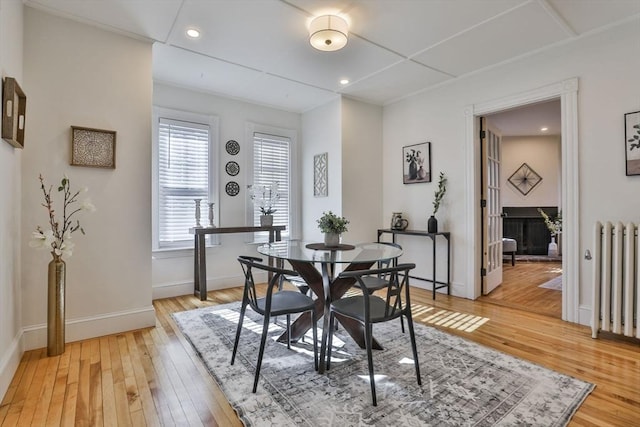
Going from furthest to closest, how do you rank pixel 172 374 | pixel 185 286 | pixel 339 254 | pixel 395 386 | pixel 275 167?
1. pixel 275 167
2. pixel 185 286
3. pixel 339 254
4. pixel 172 374
5. pixel 395 386

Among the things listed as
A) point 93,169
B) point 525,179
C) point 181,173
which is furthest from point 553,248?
point 93,169

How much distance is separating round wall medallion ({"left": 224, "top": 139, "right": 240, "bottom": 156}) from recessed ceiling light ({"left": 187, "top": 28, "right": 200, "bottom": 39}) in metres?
1.66

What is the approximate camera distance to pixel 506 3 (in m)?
2.44

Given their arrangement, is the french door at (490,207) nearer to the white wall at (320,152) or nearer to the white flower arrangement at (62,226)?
the white wall at (320,152)

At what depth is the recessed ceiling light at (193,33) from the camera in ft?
9.23

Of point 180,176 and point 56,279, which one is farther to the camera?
point 180,176

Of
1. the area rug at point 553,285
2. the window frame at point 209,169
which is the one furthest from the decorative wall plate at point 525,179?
the window frame at point 209,169

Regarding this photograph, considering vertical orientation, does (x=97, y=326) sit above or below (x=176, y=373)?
above

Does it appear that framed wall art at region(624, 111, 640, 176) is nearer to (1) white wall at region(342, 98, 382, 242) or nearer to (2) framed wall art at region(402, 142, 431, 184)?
(2) framed wall art at region(402, 142, 431, 184)

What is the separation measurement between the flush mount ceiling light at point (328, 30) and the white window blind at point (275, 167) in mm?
2277

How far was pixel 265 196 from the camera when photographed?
4.64 m

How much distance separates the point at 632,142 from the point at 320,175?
3342 mm

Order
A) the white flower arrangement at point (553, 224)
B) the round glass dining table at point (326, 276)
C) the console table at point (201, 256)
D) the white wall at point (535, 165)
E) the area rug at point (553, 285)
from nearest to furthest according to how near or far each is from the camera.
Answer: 1. the round glass dining table at point (326, 276)
2. the console table at point (201, 256)
3. the area rug at point (553, 285)
4. the white flower arrangement at point (553, 224)
5. the white wall at point (535, 165)

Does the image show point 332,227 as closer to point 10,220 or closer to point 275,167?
point 10,220
